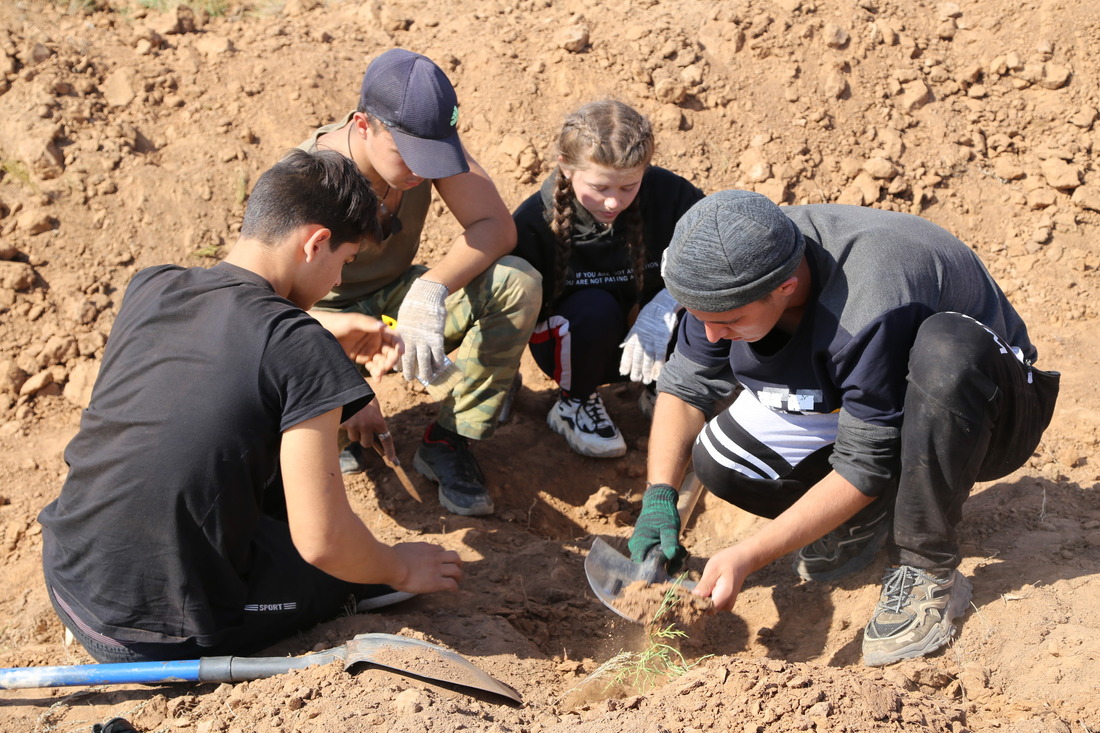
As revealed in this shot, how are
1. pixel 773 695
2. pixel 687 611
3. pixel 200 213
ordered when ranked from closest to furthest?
pixel 773 695
pixel 687 611
pixel 200 213

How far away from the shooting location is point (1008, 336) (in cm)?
252

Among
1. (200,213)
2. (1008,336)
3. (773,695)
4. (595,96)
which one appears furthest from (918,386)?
(200,213)

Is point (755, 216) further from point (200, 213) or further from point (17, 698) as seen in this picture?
point (200, 213)

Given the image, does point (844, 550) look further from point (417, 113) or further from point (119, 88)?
point (119, 88)

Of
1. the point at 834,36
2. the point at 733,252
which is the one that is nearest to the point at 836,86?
the point at 834,36

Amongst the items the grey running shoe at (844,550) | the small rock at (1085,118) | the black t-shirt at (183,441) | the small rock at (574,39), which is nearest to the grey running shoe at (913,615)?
the grey running shoe at (844,550)

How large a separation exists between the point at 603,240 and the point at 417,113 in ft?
3.02

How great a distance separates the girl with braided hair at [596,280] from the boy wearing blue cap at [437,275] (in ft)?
0.66

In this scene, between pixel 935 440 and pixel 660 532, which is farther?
pixel 660 532

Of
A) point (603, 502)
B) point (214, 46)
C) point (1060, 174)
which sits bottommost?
point (603, 502)

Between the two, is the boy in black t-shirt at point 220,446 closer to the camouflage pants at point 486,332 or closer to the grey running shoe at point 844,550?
the camouflage pants at point 486,332

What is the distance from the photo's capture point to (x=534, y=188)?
4465 millimetres

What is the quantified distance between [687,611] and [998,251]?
117 inches

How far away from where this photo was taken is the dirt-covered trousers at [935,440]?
87.5 inches
